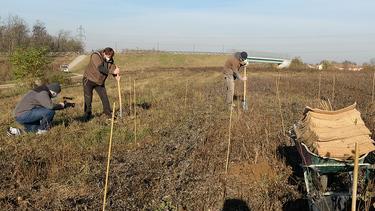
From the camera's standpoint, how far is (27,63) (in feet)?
78.0

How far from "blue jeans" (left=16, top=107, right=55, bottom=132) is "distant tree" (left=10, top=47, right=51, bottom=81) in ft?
51.5

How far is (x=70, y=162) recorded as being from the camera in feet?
21.1

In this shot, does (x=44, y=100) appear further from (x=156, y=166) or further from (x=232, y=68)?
(x=232, y=68)

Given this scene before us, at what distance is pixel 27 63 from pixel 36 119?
15.9 metres

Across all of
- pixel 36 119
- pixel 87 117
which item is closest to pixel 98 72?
pixel 87 117

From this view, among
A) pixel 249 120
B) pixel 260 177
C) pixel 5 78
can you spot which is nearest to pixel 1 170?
pixel 260 177

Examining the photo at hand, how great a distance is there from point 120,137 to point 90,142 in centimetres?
59

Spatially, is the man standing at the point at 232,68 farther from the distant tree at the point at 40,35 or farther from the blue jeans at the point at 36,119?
the distant tree at the point at 40,35

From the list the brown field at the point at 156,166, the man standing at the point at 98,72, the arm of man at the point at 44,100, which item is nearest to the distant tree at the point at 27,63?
Result: the brown field at the point at 156,166

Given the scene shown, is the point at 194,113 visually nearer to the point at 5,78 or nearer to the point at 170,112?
the point at 170,112

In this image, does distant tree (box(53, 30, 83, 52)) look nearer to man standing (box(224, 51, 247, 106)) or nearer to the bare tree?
the bare tree

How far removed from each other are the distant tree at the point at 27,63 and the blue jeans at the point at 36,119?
15696 millimetres

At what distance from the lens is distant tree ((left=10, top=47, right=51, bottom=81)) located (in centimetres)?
2373

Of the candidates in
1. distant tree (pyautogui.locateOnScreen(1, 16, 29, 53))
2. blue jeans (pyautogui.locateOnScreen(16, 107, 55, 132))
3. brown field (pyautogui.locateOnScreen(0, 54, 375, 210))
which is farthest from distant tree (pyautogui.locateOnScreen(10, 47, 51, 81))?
distant tree (pyautogui.locateOnScreen(1, 16, 29, 53))
